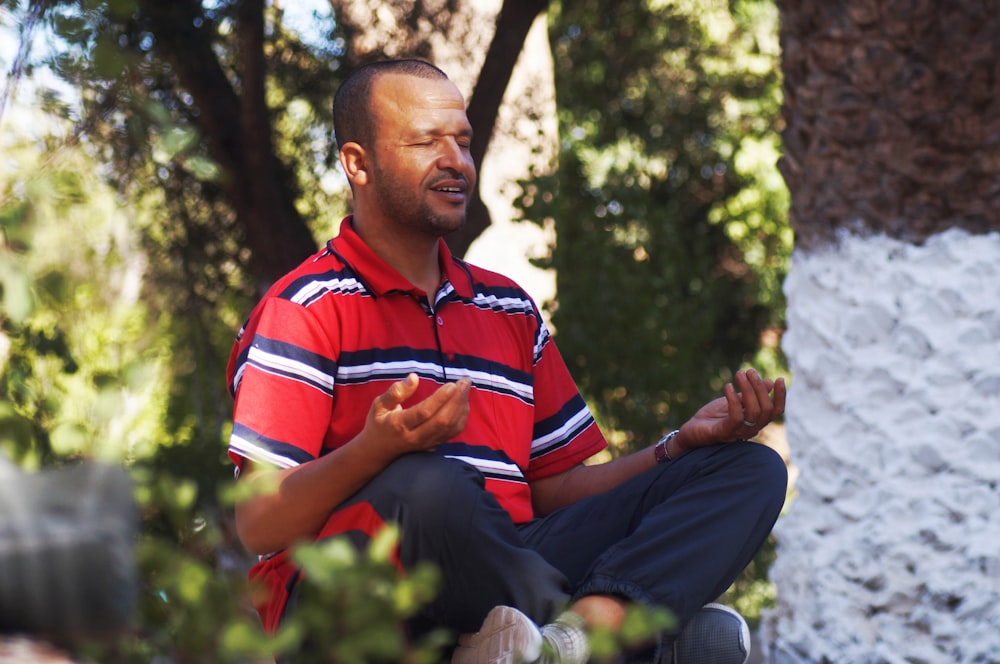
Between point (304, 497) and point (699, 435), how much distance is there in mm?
919

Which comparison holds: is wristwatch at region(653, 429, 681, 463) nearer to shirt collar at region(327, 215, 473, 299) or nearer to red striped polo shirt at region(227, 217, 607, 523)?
red striped polo shirt at region(227, 217, 607, 523)

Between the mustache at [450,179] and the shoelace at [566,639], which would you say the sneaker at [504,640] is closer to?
the shoelace at [566,639]

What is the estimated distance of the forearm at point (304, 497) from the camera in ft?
7.34

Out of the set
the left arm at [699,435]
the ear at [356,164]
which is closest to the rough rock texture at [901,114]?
the left arm at [699,435]

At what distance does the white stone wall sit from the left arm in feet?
4.37

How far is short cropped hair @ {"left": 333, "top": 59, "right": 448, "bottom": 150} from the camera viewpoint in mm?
3023

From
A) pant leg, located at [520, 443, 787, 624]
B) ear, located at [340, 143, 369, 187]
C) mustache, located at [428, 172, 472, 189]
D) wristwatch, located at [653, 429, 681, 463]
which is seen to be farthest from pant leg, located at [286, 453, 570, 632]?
ear, located at [340, 143, 369, 187]

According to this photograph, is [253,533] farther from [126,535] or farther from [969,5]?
[969,5]

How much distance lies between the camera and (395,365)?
2.70 metres

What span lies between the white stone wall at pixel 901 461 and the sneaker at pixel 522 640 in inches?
79.1

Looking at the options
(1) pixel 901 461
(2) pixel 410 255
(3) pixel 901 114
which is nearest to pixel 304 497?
(2) pixel 410 255

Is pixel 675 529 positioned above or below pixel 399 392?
below

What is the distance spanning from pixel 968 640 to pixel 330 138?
4.04 metres

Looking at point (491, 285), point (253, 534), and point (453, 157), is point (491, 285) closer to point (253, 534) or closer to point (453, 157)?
point (453, 157)
